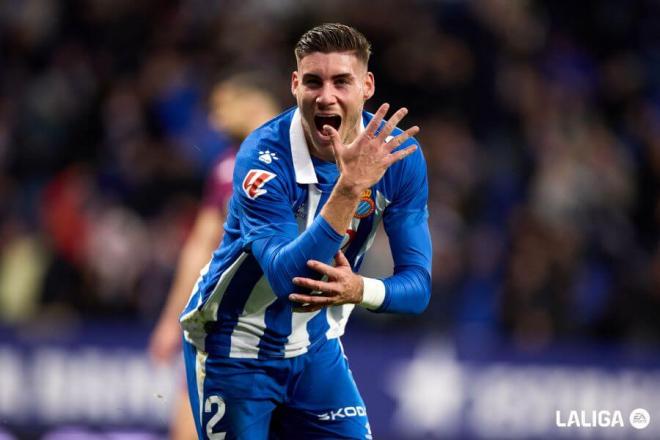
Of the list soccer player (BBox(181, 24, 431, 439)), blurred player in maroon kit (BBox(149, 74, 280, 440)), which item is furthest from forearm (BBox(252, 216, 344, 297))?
blurred player in maroon kit (BBox(149, 74, 280, 440))

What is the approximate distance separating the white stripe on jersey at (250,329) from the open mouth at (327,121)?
0.71 meters

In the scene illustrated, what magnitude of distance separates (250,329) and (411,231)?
2.39ft

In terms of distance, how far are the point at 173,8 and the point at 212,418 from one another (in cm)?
828

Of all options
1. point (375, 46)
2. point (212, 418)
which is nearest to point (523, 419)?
point (375, 46)

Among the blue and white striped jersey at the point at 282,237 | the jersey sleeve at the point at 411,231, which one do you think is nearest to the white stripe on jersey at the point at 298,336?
the blue and white striped jersey at the point at 282,237

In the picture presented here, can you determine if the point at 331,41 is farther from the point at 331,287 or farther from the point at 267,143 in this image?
the point at 331,287

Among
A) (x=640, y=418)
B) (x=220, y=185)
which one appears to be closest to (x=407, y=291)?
(x=220, y=185)

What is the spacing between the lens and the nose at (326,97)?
4.34 m

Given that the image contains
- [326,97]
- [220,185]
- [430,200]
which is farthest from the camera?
[430,200]

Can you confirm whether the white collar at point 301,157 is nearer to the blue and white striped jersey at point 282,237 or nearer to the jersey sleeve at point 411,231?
the blue and white striped jersey at point 282,237

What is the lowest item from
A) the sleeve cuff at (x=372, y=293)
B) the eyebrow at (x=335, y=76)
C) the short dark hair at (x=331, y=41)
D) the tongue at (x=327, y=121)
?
the sleeve cuff at (x=372, y=293)

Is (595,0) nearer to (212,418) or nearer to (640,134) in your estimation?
(640,134)

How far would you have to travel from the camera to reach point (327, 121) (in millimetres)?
4422

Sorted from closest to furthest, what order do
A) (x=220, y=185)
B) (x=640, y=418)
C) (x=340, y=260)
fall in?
(x=340, y=260) → (x=220, y=185) → (x=640, y=418)
